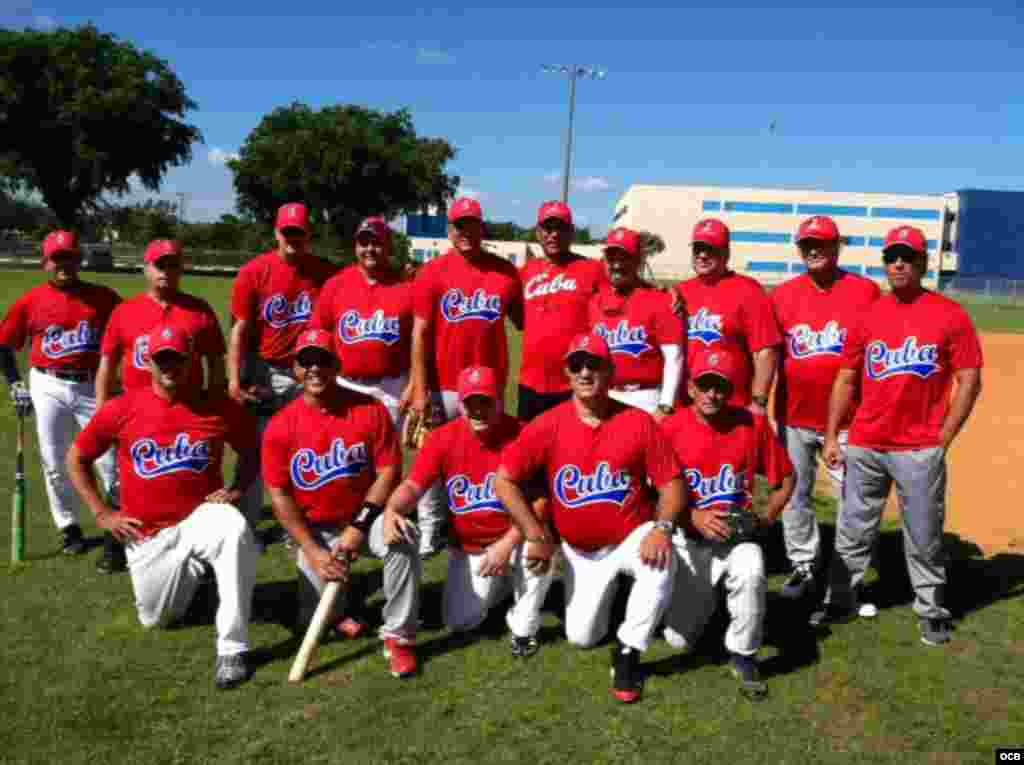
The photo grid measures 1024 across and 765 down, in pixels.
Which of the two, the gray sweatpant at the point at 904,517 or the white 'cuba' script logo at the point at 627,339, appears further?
the white 'cuba' script logo at the point at 627,339

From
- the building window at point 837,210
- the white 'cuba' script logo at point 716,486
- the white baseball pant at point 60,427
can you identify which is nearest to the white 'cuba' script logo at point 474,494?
the white 'cuba' script logo at point 716,486

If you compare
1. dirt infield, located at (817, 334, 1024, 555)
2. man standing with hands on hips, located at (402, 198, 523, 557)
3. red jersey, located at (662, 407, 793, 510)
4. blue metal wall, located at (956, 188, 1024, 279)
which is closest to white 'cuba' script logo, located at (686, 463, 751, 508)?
red jersey, located at (662, 407, 793, 510)

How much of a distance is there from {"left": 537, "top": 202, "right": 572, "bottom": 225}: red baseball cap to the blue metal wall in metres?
88.9

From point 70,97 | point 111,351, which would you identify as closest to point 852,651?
point 111,351

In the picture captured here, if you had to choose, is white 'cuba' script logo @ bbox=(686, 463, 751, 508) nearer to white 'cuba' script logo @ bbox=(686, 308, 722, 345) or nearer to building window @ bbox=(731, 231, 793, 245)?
white 'cuba' script logo @ bbox=(686, 308, 722, 345)

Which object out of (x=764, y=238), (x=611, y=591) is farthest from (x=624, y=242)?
(x=764, y=238)

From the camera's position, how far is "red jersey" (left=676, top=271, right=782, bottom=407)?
5309mm

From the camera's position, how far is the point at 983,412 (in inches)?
539

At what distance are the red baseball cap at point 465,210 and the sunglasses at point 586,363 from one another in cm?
166

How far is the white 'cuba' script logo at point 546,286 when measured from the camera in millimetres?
5596

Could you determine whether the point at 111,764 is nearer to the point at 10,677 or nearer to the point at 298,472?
the point at 10,677

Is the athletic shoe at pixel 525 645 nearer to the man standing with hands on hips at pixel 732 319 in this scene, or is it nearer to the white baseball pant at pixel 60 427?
the man standing with hands on hips at pixel 732 319

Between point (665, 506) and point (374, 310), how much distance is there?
7.86 ft

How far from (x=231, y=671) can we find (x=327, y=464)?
3.75ft
